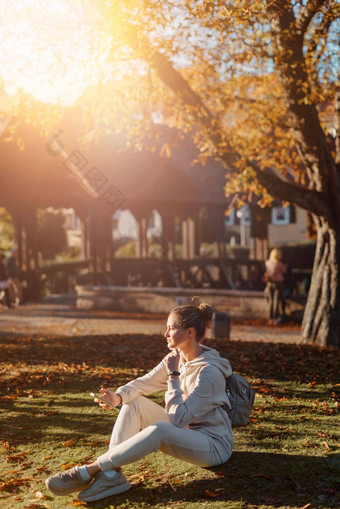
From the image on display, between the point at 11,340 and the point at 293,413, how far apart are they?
7.33 m

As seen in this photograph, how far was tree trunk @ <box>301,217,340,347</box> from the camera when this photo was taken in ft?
35.9

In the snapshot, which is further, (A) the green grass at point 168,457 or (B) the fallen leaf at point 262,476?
(B) the fallen leaf at point 262,476

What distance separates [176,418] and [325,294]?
7.37m

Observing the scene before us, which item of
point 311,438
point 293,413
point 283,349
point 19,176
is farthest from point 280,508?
point 19,176

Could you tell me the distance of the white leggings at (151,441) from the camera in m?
4.18

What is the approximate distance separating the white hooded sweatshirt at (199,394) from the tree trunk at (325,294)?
6.75 meters

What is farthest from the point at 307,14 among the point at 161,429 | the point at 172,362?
the point at 161,429

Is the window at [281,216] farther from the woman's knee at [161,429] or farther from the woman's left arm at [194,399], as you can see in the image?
the woman's knee at [161,429]

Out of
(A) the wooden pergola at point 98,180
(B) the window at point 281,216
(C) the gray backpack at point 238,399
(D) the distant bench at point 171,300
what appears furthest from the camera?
(B) the window at point 281,216

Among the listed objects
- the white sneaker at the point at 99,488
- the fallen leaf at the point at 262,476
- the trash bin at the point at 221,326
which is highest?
the trash bin at the point at 221,326

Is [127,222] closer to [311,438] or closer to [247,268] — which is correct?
[247,268]

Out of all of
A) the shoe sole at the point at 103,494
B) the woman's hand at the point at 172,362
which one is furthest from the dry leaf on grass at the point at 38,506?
the woman's hand at the point at 172,362

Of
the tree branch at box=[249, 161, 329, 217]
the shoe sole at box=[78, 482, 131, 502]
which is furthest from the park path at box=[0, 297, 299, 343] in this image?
the shoe sole at box=[78, 482, 131, 502]

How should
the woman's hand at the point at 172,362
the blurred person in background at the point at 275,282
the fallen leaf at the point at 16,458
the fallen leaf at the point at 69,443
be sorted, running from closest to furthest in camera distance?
the woman's hand at the point at 172,362 → the fallen leaf at the point at 16,458 → the fallen leaf at the point at 69,443 → the blurred person in background at the point at 275,282
